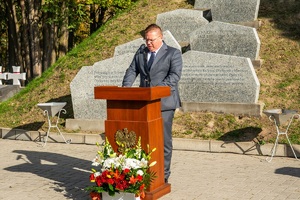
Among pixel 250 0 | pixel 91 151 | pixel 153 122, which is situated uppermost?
pixel 250 0

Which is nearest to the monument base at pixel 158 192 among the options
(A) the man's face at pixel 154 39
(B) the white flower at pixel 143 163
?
(B) the white flower at pixel 143 163

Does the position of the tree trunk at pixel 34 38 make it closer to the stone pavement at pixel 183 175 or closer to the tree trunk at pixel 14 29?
the tree trunk at pixel 14 29

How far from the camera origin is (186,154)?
14.4 m

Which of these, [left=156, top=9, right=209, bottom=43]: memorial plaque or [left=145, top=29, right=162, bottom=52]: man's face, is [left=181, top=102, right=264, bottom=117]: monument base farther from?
[left=145, top=29, right=162, bottom=52]: man's face

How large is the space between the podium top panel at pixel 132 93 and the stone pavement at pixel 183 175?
159 cm

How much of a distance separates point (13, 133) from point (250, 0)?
348 inches

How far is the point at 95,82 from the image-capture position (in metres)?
17.6

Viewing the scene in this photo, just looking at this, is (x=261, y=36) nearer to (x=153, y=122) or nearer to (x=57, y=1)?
(x=57, y=1)

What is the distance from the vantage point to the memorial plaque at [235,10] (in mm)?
22078

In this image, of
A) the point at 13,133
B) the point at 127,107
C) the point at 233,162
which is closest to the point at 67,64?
the point at 13,133

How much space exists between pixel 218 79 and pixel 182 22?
5617 millimetres

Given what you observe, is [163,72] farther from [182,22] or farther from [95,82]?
[182,22]

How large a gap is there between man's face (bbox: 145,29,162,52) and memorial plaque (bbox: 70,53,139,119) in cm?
731

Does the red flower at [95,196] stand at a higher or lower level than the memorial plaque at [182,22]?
lower
